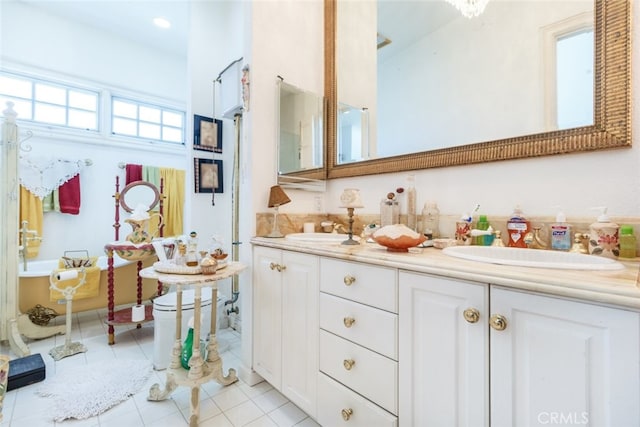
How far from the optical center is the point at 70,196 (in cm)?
293

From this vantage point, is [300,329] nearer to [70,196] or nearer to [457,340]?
[457,340]

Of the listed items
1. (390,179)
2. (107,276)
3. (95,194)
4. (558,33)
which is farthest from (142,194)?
(558,33)

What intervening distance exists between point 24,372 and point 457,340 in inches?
90.8

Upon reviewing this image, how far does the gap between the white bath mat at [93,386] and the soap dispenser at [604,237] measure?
88.7 inches

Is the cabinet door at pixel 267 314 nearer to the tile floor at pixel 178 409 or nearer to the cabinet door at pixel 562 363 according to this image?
the tile floor at pixel 178 409

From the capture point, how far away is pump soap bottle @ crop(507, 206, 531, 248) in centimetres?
109

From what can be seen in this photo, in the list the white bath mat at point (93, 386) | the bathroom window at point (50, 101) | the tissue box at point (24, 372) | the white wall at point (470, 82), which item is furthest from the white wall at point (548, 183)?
the bathroom window at point (50, 101)

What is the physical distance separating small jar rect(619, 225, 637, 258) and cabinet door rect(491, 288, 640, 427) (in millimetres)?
523

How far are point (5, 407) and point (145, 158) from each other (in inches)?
111

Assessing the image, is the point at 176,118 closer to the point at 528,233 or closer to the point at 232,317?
the point at 232,317

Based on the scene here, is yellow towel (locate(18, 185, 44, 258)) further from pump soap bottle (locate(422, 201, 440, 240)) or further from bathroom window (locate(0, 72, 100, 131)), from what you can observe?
pump soap bottle (locate(422, 201, 440, 240))

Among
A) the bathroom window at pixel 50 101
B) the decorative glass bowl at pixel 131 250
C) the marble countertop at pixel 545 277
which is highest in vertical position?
the bathroom window at pixel 50 101

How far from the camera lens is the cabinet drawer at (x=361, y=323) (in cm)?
92

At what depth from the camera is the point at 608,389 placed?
552mm
